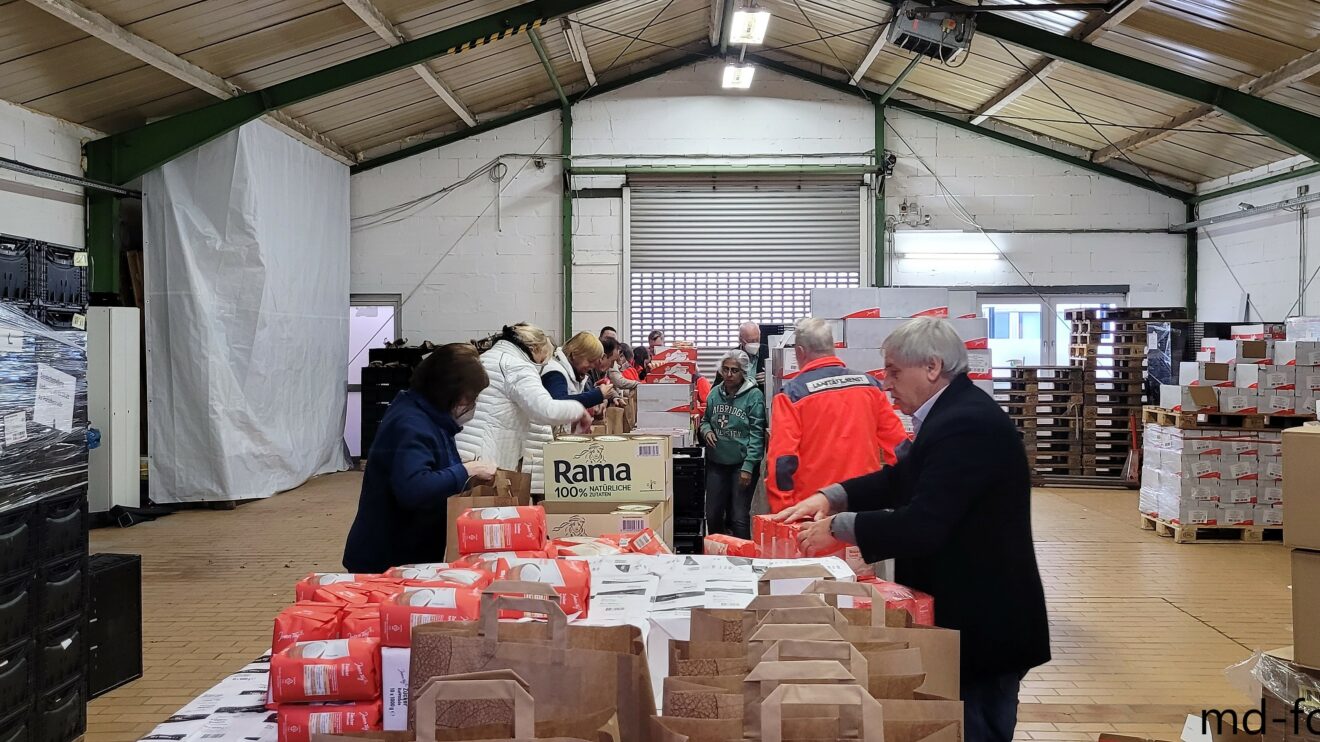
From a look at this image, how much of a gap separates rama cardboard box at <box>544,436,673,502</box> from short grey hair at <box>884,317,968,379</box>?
1.48 m

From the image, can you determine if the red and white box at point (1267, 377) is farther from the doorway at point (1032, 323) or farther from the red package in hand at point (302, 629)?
the red package in hand at point (302, 629)

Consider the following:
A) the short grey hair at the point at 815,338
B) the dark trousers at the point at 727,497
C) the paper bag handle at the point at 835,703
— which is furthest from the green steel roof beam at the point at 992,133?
the paper bag handle at the point at 835,703

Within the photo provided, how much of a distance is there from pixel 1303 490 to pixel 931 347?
899 mm

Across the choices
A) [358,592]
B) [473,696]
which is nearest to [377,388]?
[358,592]

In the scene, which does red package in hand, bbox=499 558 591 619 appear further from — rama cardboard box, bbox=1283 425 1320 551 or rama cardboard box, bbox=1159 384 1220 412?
rama cardboard box, bbox=1159 384 1220 412

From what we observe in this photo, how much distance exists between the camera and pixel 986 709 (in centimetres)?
245

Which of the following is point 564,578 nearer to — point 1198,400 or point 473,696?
point 473,696

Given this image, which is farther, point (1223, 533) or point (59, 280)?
point (1223, 533)

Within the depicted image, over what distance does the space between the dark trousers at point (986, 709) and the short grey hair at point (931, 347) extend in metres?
0.76

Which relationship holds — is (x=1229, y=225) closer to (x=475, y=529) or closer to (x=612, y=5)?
(x=612, y=5)

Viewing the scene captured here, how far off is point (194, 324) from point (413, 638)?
8860 mm

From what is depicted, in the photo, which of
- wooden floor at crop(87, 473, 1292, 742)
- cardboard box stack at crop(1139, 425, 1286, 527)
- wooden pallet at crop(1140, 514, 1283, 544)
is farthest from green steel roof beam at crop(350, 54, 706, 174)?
wooden pallet at crop(1140, 514, 1283, 544)

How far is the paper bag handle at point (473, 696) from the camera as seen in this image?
4.37 ft

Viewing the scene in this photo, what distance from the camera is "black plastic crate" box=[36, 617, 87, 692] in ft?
11.9
